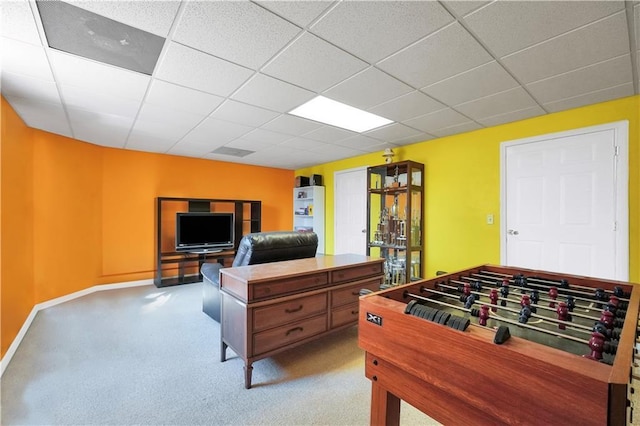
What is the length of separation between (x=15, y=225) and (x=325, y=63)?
3353 millimetres

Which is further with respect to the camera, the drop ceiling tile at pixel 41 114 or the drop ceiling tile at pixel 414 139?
the drop ceiling tile at pixel 414 139

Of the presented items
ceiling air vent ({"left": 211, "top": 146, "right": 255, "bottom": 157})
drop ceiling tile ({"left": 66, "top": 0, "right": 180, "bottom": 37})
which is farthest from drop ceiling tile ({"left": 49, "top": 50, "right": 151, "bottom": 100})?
ceiling air vent ({"left": 211, "top": 146, "right": 255, "bottom": 157})

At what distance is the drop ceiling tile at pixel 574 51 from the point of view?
1638mm

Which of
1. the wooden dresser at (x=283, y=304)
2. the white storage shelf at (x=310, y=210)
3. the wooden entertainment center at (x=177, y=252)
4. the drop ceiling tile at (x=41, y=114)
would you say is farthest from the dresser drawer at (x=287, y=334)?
the white storage shelf at (x=310, y=210)

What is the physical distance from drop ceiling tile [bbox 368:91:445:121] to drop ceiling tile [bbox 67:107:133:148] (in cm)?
284

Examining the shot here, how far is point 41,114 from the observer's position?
9.63 ft

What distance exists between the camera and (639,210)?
2.50 meters

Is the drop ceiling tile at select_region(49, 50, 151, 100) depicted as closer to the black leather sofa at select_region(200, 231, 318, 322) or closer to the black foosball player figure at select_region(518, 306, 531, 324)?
the black leather sofa at select_region(200, 231, 318, 322)

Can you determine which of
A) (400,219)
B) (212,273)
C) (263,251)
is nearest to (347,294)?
(263,251)

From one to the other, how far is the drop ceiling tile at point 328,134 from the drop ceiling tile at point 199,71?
1422 millimetres

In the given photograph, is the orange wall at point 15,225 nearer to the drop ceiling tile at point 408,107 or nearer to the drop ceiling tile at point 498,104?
the drop ceiling tile at point 408,107

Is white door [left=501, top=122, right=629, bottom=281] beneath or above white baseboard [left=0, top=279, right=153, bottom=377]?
above

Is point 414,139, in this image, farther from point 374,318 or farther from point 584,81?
point 374,318

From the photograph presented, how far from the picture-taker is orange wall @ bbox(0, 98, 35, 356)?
2.41 meters
